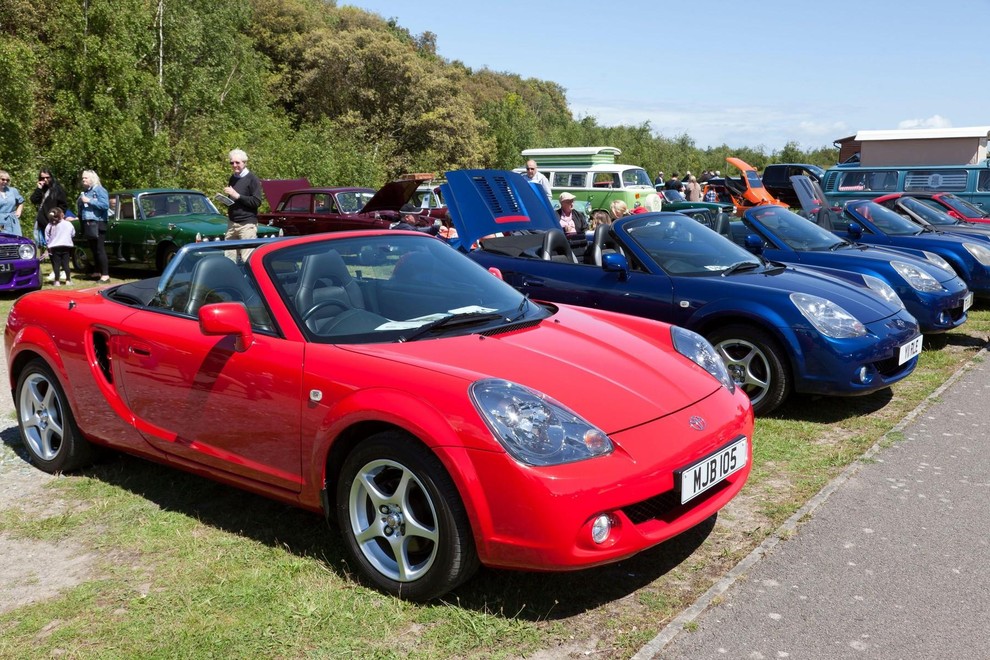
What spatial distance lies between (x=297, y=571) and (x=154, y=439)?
116 cm

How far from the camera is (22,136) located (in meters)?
17.7

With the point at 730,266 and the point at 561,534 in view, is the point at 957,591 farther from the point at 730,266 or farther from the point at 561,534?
the point at 730,266

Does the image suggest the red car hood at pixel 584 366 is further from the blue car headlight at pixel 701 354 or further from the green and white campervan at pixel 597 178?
the green and white campervan at pixel 597 178

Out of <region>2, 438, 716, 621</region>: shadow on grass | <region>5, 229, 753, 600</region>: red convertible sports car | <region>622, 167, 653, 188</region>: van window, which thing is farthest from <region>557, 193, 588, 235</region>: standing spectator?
<region>622, 167, 653, 188</region>: van window

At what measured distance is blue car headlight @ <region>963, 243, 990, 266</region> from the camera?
10219 millimetres

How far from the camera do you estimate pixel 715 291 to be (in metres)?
6.13

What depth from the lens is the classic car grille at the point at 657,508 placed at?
3.13 m

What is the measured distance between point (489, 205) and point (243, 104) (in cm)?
3044

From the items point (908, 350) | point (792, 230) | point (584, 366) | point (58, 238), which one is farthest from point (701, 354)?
point (58, 238)

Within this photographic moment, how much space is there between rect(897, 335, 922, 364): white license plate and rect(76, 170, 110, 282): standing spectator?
38.4ft

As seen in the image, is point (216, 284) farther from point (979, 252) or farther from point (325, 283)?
point (979, 252)

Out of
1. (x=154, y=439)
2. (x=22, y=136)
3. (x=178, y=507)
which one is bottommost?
(x=178, y=507)

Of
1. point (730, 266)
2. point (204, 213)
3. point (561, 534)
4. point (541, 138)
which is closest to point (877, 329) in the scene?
point (730, 266)

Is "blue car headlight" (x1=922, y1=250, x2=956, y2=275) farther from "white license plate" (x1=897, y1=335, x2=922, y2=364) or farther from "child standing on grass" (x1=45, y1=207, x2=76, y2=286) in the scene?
"child standing on grass" (x1=45, y1=207, x2=76, y2=286)
